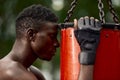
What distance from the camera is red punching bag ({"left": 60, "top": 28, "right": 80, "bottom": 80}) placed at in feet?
15.3

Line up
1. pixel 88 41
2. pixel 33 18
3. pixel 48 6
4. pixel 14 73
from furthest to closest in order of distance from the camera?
pixel 48 6 → pixel 33 18 → pixel 14 73 → pixel 88 41

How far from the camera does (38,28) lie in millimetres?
4777

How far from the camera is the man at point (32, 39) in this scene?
4766 mm

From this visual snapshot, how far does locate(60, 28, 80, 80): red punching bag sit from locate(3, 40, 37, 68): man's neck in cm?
26

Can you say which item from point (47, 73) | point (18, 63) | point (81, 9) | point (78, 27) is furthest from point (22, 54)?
point (47, 73)

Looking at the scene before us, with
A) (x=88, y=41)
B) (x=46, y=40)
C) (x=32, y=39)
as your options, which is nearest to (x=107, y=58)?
(x=88, y=41)

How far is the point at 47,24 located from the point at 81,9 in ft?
41.6

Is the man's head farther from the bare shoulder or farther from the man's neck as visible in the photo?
the bare shoulder

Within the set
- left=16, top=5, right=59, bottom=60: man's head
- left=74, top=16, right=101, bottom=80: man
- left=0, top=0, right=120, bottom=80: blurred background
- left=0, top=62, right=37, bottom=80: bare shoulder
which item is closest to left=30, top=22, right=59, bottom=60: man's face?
left=16, top=5, right=59, bottom=60: man's head

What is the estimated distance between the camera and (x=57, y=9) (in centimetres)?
1795

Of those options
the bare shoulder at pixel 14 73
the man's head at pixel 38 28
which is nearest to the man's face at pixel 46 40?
the man's head at pixel 38 28

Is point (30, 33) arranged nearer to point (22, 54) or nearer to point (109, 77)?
point (22, 54)

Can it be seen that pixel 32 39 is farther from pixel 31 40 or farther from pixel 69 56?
pixel 69 56

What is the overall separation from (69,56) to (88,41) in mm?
249
